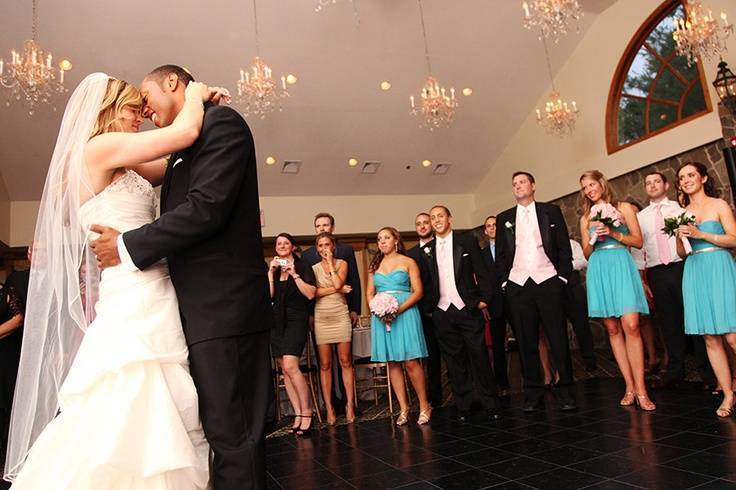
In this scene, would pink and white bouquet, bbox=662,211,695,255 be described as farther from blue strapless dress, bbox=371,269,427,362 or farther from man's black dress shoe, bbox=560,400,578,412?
blue strapless dress, bbox=371,269,427,362

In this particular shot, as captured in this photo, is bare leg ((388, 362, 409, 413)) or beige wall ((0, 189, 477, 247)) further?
beige wall ((0, 189, 477, 247))

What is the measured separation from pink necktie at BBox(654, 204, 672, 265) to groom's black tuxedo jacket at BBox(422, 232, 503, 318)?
1.73 m

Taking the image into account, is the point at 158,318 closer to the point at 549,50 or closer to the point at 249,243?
Result: the point at 249,243

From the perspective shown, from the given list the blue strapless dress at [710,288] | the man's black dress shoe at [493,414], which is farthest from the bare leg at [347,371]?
the blue strapless dress at [710,288]

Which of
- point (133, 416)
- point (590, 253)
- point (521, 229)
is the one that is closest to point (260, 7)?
point (521, 229)

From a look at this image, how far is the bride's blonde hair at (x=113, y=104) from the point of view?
5.69 feet

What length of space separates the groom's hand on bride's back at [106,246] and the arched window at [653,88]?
781 centimetres

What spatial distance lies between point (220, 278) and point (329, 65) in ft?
23.9

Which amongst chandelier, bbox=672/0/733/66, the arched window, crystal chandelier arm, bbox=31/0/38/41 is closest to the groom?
chandelier, bbox=672/0/733/66

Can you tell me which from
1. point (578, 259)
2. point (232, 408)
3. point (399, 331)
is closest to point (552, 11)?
point (578, 259)

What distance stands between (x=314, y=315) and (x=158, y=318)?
3654mm

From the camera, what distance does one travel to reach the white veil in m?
1.70

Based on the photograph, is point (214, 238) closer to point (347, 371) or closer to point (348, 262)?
point (347, 371)

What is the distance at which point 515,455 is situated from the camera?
3.14 metres
